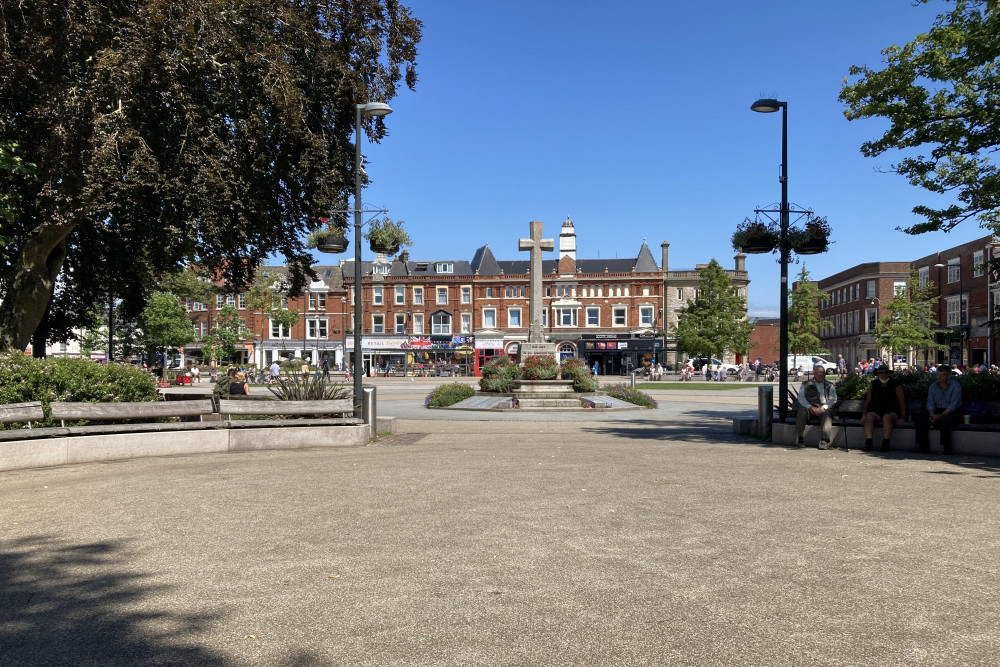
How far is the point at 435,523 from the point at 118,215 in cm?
1189

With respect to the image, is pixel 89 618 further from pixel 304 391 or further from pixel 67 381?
pixel 304 391

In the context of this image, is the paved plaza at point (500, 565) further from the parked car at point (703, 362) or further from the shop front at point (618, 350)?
the shop front at point (618, 350)

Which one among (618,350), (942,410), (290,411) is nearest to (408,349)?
(618,350)

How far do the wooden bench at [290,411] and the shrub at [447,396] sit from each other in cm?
1032

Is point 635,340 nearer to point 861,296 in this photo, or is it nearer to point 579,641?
point 861,296

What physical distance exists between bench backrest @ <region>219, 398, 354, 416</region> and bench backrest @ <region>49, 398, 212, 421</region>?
Answer: 0.36 metres

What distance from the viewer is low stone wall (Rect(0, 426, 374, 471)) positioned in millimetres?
9859

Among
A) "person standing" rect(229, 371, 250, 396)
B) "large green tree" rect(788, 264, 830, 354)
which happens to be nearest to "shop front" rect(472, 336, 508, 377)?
"large green tree" rect(788, 264, 830, 354)

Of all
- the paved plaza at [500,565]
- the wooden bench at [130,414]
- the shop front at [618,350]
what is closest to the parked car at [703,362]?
the shop front at [618,350]

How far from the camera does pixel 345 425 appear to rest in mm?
12812

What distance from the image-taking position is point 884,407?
1195cm

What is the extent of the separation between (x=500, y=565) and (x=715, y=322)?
58687 millimetres

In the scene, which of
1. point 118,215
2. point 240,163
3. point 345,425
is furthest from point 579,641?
point 118,215

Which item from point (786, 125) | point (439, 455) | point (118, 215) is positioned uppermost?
point (786, 125)
